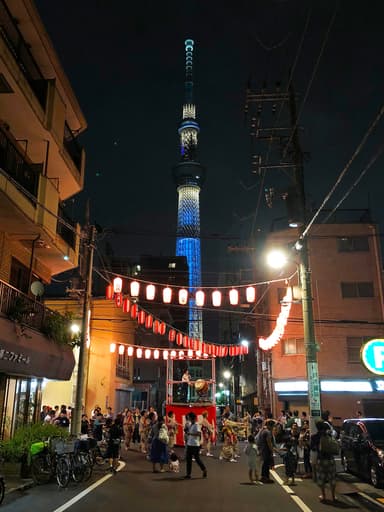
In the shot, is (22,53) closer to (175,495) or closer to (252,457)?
(175,495)

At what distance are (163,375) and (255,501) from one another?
44137mm

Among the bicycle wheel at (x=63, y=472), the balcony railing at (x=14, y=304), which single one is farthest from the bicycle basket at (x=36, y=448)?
the balcony railing at (x=14, y=304)

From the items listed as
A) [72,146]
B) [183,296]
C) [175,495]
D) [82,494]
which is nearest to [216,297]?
[183,296]

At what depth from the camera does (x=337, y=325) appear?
32.9 metres

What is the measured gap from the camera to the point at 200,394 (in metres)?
26.4

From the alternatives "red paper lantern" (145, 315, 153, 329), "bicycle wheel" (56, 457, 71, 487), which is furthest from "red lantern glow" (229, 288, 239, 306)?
"bicycle wheel" (56, 457, 71, 487)

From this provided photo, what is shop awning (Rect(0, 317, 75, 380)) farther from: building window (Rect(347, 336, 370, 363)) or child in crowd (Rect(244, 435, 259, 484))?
building window (Rect(347, 336, 370, 363))

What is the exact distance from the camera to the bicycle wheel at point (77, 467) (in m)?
12.8

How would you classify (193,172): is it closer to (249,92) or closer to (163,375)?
(163,375)

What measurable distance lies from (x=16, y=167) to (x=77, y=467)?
9228mm

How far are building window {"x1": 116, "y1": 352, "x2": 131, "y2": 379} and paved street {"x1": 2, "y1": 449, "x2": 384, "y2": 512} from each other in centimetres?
2059

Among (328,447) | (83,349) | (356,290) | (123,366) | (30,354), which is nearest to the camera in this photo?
(328,447)

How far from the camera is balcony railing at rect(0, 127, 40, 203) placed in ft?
46.8

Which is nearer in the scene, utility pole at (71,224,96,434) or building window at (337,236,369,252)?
utility pole at (71,224,96,434)
